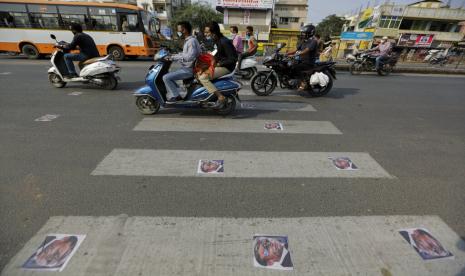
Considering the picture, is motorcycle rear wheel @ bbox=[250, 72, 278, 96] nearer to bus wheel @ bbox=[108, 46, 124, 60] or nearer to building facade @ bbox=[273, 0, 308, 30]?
bus wheel @ bbox=[108, 46, 124, 60]

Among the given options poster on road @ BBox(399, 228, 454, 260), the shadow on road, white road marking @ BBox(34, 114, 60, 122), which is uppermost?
poster on road @ BBox(399, 228, 454, 260)

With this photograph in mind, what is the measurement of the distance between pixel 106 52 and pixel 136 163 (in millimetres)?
13490

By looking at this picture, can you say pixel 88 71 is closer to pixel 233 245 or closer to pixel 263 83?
pixel 263 83

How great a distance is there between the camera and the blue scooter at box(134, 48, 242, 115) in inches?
185

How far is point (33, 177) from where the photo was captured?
2.77 metres

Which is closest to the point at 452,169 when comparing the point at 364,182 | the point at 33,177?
the point at 364,182

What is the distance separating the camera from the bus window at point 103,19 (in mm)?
12972

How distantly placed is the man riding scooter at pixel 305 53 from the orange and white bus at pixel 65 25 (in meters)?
10.7

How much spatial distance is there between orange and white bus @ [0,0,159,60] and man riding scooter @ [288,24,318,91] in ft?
35.1

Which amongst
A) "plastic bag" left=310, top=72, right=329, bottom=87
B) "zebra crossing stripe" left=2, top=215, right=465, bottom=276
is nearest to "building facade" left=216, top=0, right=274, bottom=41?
"plastic bag" left=310, top=72, right=329, bottom=87

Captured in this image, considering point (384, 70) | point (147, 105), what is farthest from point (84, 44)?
point (384, 70)

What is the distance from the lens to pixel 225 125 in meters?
4.60

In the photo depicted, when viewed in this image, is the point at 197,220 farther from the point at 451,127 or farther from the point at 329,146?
the point at 451,127

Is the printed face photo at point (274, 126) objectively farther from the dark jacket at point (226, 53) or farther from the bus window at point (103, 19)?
the bus window at point (103, 19)
